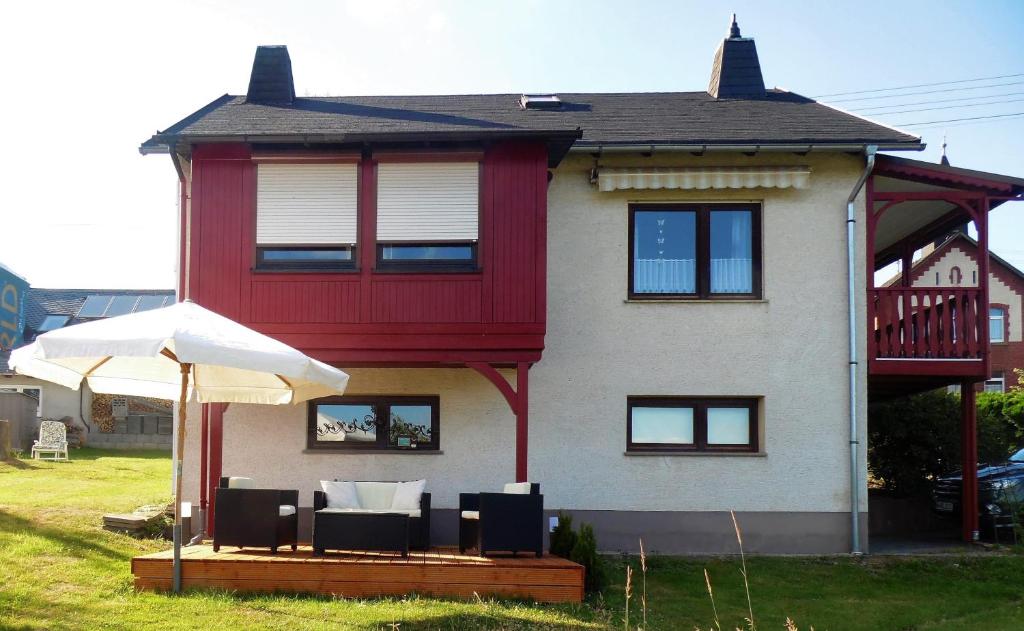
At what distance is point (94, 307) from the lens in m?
34.7

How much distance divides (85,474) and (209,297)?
8.80m

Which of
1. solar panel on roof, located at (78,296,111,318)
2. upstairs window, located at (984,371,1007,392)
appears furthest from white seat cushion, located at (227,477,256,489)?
upstairs window, located at (984,371,1007,392)

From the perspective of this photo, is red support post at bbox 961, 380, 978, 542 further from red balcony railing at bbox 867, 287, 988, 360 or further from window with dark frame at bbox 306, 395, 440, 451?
window with dark frame at bbox 306, 395, 440, 451

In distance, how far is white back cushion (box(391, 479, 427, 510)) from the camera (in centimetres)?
1062

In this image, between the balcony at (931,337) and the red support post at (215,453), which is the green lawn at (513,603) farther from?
the balcony at (931,337)

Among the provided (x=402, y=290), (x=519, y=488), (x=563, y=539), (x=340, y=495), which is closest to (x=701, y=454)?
(x=563, y=539)

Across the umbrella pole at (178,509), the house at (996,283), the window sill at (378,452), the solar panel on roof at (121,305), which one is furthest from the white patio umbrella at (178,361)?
the house at (996,283)

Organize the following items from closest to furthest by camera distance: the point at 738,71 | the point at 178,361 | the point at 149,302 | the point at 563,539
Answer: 1. the point at 178,361
2. the point at 563,539
3. the point at 738,71
4. the point at 149,302

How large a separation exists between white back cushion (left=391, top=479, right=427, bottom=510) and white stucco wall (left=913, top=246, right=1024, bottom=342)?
29.8m

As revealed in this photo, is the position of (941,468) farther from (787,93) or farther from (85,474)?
(85,474)

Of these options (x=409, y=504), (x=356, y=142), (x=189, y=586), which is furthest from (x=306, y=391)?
(x=356, y=142)

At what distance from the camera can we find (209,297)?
11.4m

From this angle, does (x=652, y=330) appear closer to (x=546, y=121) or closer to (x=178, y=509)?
(x=546, y=121)

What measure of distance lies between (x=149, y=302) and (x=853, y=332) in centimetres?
2924
